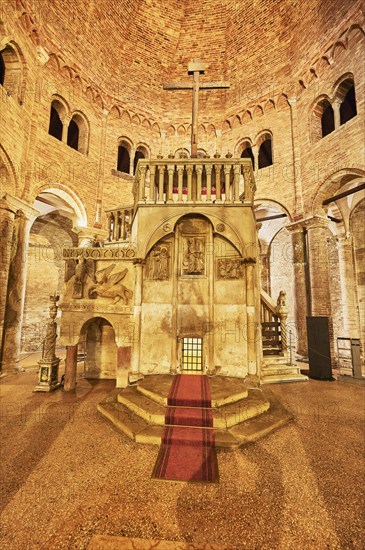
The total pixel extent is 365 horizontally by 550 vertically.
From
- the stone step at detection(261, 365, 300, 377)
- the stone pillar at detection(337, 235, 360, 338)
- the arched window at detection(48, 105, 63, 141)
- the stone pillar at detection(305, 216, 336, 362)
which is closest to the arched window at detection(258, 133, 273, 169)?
the stone pillar at detection(305, 216, 336, 362)

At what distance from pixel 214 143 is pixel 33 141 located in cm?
1000

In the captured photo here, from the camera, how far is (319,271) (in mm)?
10484

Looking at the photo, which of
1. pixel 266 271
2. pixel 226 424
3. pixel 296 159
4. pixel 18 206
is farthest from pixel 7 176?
pixel 266 271

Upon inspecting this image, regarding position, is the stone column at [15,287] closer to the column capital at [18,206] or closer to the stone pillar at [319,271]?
the column capital at [18,206]

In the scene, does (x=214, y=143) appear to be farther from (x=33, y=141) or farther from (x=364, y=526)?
(x=364, y=526)

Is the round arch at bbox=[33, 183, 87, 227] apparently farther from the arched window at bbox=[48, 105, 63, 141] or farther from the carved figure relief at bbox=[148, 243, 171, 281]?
the carved figure relief at bbox=[148, 243, 171, 281]

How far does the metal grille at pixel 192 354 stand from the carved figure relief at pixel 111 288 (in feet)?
6.33

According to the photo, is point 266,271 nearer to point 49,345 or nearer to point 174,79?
point 174,79

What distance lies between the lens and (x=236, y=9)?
47.4 ft

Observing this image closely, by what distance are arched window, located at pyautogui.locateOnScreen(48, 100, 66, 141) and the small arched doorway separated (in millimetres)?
10372

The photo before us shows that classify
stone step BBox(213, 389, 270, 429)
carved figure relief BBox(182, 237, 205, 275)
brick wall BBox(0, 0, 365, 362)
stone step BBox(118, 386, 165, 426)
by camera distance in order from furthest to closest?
brick wall BBox(0, 0, 365, 362) → carved figure relief BBox(182, 237, 205, 275) → stone step BBox(118, 386, 165, 426) → stone step BBox(213, 389, 270, 429)

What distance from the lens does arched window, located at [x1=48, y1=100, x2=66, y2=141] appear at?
11.5m

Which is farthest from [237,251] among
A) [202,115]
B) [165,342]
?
[202,115]

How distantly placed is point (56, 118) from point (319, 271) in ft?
48.2
